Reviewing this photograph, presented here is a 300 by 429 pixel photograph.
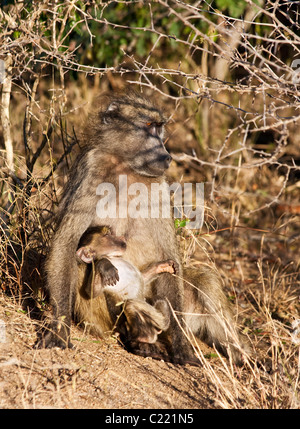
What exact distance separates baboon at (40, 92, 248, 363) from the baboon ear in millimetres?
33

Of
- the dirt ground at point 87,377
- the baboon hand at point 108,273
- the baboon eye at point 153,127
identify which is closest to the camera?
the dirt ground at point 87,377

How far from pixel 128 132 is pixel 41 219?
33.3 inches

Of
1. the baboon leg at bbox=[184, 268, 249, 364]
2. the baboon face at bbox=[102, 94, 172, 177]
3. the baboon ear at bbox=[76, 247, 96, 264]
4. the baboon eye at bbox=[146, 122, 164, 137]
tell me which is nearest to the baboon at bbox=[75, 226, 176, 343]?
the baboon ear at bbox=[76, 247, 96, 264]

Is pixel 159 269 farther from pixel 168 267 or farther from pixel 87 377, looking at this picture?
pixel 87 377

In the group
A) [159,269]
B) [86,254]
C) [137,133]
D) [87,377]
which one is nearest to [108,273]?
[86,254]

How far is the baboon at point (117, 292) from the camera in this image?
309cm

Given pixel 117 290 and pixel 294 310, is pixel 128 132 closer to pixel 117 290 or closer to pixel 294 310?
pixel 117 290

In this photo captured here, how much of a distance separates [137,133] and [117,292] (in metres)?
0.93

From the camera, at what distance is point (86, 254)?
10.1 feet

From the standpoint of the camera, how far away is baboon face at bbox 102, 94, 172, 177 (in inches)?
129

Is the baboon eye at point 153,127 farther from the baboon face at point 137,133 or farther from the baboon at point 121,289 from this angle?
the baboon at point 121,289

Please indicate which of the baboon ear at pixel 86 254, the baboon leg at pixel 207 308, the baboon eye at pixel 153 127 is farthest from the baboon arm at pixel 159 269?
the baboon eye at pixel 153 127

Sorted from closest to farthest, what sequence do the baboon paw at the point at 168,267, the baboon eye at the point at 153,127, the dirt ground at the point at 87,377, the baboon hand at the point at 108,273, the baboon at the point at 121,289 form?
the dirt ground at the point at 87,377, the baboon hand at the point at 108,273, the baboon at the point at 121,289, the baboon paw at the point at 168,267, the baboon eye at the point at 153,127

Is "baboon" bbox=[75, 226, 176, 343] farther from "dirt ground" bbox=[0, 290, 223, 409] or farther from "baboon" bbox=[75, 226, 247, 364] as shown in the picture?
"dirt ground" bbox=[0, 290, 223, 409]
